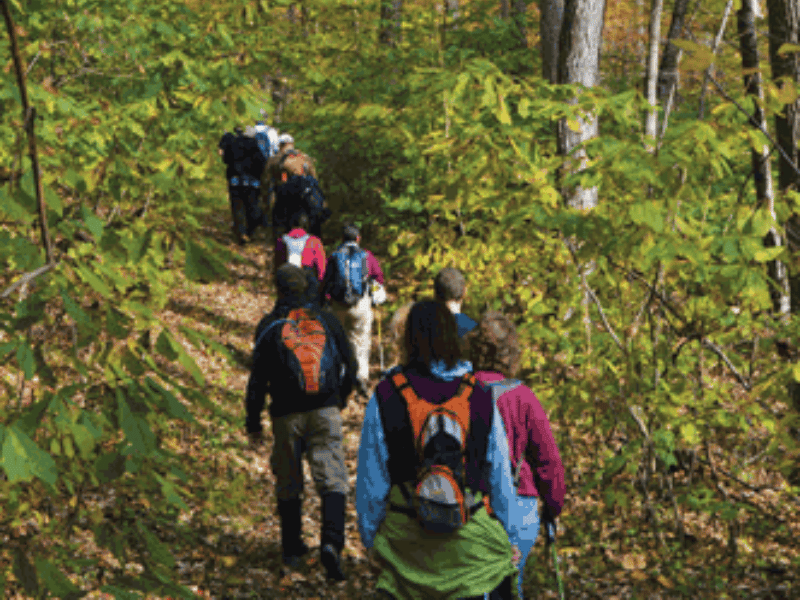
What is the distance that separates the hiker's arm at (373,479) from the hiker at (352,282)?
183 inches

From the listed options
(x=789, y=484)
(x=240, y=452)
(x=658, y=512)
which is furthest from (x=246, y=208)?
(x=789, y=484)

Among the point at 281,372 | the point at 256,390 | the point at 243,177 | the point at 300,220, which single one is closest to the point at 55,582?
the point at 281,372

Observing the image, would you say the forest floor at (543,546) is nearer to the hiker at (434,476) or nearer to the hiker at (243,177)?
the hiker at (434,476)

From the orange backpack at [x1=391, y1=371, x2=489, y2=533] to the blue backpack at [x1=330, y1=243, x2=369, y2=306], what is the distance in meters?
4.92

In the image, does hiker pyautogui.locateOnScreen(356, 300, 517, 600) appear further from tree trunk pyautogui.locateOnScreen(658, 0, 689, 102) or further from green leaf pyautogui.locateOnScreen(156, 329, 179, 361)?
tree trunk pyautogui.locateOnScreen(658, 0, 689, 102)

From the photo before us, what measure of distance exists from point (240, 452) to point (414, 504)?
4708 millimetres

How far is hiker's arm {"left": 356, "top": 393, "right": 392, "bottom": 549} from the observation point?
8.98 feet

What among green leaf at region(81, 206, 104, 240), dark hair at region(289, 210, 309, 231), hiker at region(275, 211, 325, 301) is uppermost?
dark hair at region(289, 210, 309, 231)

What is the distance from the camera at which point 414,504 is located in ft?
8.70

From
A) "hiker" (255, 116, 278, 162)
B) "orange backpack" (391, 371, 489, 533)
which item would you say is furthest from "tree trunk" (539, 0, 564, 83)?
"orange backpack" (391, 371, 489, 533)

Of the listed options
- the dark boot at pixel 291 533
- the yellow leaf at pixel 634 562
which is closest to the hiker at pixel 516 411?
the dark boot at pixel 291 533

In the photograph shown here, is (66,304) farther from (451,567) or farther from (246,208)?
(246,208)

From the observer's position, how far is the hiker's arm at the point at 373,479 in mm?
2736

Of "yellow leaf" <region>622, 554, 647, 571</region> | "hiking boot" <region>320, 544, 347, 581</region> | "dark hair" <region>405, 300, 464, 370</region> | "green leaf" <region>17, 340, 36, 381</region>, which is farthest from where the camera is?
"yellow leaf" <region>622, 554, 647, 571</region>
